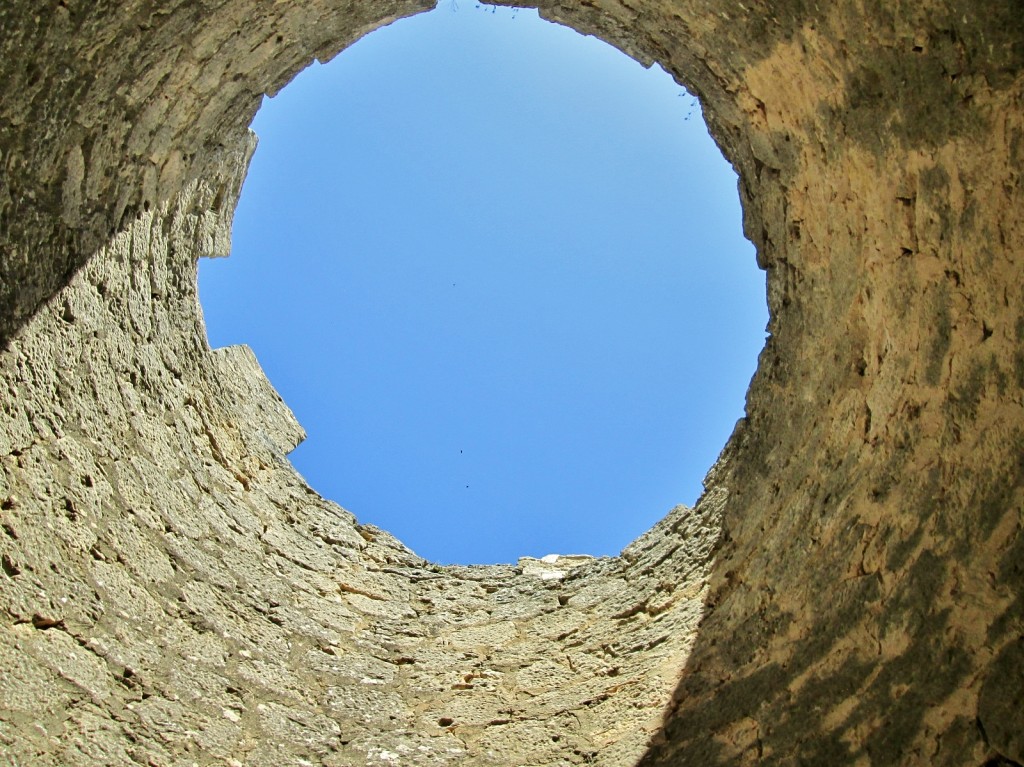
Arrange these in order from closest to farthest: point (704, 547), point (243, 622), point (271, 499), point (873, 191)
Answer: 1. point (873, 191)
2. point (243, 622)
3. point (704, 547)
4. point (271, 499)

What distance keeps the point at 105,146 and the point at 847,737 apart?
Answer: 389 cm

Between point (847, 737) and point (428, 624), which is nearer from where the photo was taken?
point (847, 737)

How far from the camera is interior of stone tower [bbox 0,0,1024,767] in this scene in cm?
287

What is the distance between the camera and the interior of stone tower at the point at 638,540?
2.87m

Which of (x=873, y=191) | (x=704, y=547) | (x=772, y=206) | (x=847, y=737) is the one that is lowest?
(x=847, y=737)

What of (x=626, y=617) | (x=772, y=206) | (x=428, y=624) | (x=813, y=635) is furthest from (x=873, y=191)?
(x=428, y=624)

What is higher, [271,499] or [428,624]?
[271,499]

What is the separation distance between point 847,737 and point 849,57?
254 centimetres

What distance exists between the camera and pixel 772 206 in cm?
398

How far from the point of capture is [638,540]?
4.91m

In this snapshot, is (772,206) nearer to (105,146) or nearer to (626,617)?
(626,617)

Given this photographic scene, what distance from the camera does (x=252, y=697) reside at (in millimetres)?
3768

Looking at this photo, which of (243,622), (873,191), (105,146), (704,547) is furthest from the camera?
(704,547)

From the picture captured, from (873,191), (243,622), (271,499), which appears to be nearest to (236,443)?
(271,499)
